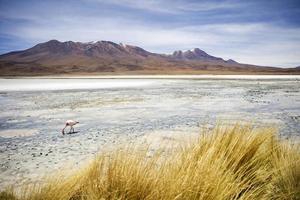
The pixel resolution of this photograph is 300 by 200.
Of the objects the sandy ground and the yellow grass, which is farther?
the sandy ground

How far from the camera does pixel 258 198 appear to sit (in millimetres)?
2479

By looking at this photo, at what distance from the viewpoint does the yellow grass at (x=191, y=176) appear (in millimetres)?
2252

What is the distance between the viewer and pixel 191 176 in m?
2.29

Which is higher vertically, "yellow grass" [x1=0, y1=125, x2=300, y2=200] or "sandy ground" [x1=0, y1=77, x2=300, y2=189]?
"yellow grass" [x1=0, y1=125, x2=300, y2=200]

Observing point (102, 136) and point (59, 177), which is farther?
point (102, 136)

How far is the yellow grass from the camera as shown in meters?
2.25

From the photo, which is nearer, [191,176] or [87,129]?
[191,176]

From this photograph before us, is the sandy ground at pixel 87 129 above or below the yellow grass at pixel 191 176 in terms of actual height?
below

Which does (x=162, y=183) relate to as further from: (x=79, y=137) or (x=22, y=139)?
(x=22, y=139)

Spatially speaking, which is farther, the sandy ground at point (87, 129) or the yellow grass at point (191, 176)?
the sandy ground at point (87, 129)

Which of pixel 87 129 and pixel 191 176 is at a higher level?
pixel 191 176

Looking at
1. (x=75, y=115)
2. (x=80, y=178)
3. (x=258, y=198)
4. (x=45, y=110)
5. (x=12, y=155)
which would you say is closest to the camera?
(x=258, y=198)

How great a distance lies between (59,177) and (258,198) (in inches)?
65.9

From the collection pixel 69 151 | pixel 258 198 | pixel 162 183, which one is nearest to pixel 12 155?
pixel 69 151
